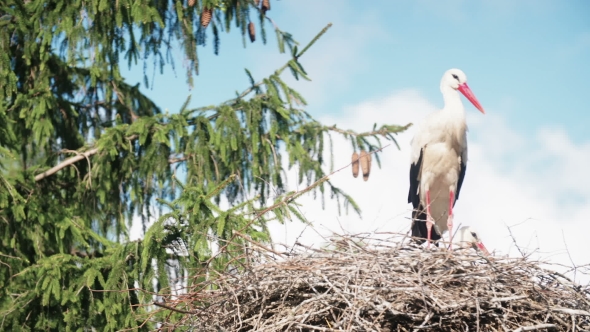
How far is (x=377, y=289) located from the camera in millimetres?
3662

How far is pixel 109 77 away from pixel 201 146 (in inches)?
82.5

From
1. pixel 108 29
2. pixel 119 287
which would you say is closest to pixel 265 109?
pixel 108 29

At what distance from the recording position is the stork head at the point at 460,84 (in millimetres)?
7199

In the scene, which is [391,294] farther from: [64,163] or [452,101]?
[64,163]

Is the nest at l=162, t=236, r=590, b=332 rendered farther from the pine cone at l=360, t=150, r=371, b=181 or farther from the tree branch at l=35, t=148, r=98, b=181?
the tree branch at l=35, t=148, r=98, b=181

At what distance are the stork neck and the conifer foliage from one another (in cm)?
60

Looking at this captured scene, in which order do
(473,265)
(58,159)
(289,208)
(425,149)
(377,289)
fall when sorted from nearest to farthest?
(377,289)
(473,265)
(289,208)
(425,149)
(58,159)

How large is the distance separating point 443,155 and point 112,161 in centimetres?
292

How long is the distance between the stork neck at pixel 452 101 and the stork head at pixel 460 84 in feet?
0.09

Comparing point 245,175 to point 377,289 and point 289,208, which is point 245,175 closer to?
point 289,208

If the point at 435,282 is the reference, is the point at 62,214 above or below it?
above

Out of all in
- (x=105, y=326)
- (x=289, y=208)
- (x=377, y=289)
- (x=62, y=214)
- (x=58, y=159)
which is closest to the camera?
(x=377, y=289)

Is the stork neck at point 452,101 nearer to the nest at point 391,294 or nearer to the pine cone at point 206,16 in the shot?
the pine cone at point 206,16

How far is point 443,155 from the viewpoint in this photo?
7324 millimetres
